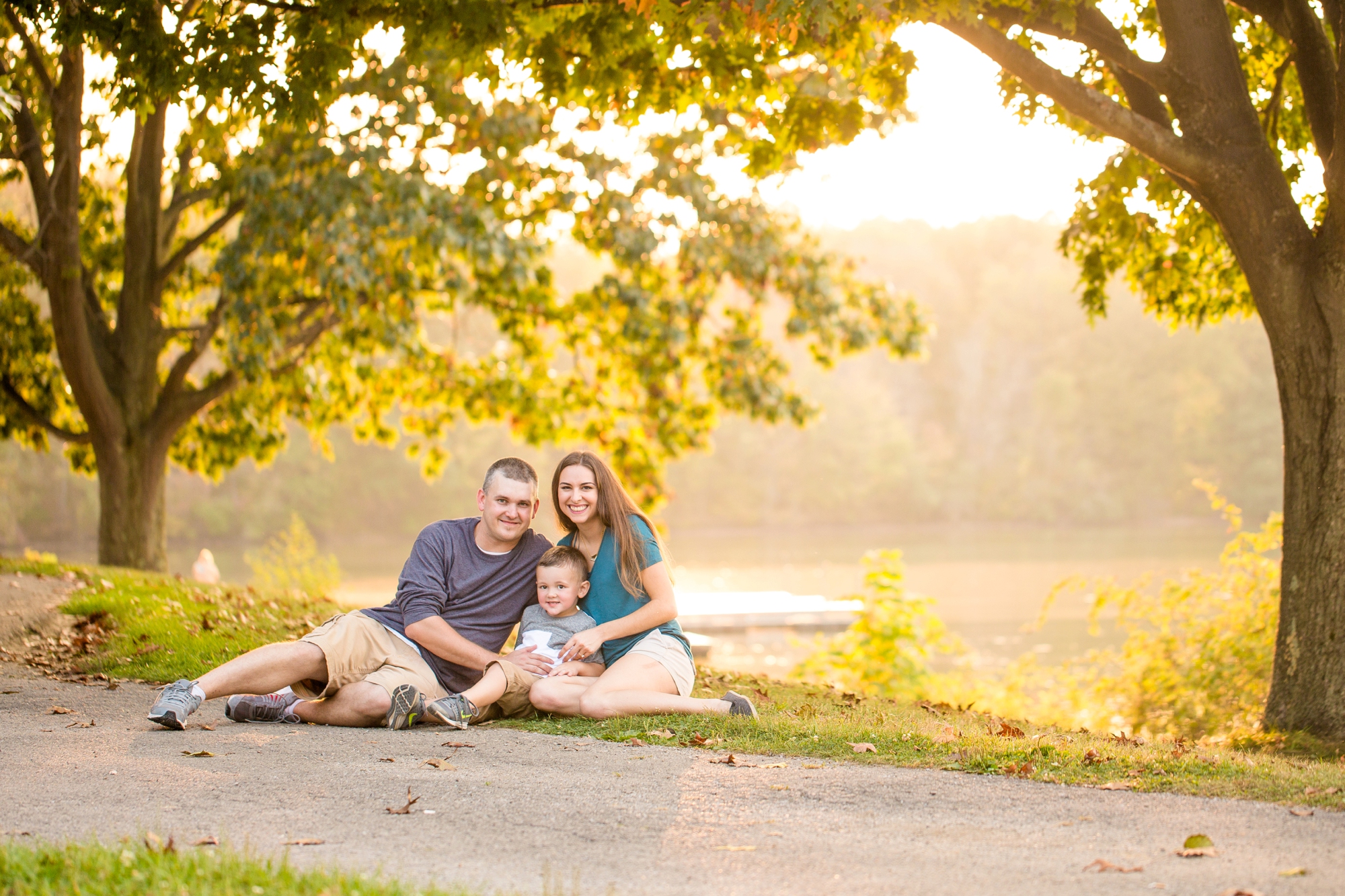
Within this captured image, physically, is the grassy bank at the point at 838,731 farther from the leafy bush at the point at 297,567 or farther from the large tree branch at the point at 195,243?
the leafy bush at the point at 297,567

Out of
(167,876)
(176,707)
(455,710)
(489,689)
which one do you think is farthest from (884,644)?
(167,876)

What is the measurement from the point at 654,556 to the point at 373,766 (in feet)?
5.94

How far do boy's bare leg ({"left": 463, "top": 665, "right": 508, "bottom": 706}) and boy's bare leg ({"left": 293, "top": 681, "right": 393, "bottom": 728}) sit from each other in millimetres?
409

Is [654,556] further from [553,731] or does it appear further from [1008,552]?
[1008,552]

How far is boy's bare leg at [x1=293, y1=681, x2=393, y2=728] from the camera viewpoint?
581 centimetres

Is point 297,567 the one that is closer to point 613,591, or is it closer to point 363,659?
point 363,659

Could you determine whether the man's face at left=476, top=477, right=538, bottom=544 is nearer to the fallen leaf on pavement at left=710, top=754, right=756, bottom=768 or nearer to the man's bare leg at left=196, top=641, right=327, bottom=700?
the man's bare leg at left=196, top=641, right=327, bottom=700

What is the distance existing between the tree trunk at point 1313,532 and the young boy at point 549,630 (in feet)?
13.3

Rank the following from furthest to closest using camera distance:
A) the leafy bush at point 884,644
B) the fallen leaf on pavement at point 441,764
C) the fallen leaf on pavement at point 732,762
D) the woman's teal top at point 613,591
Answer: the leafy bush at point 884,644 < the woman's teal top at point 613,591 < the fallen leaf on pavement at point 732,762 < the fallen leaf on pavement at point 441,764

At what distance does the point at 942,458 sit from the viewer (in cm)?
7800

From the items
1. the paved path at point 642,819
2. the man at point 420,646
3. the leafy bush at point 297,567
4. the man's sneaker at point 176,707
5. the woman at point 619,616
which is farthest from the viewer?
the leafy bush at point 297,567

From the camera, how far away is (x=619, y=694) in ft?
19.6

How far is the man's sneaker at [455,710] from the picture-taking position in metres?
5.69

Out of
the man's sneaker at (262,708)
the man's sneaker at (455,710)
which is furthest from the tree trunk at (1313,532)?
the man's sneaker at (262,708)
